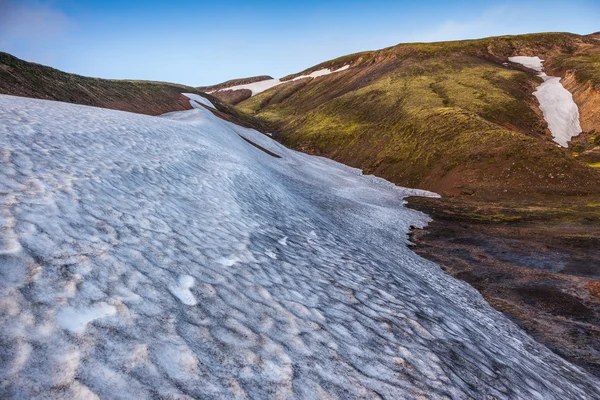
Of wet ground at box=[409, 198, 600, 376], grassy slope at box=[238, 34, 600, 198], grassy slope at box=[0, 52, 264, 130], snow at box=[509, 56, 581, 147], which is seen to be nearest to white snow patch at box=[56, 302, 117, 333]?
wet ground at box=[409, 198, 600, 376]

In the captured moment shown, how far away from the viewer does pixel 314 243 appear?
35.1ft

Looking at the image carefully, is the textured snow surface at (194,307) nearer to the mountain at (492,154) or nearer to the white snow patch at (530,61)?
the mountain at (492,154)

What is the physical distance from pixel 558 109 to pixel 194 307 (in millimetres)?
78573

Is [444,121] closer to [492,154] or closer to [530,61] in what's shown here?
[492,154]

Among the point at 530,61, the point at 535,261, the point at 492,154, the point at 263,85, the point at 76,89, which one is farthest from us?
the point at 263,85

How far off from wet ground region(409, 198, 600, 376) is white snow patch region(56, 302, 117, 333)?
1178cm

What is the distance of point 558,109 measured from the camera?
61250mm

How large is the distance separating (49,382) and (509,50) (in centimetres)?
12637

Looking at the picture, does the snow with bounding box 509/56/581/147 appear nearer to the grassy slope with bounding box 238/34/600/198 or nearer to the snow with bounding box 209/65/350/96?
the grassy slope with bounding box 238/34/600/198

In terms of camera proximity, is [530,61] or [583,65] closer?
[583,65]

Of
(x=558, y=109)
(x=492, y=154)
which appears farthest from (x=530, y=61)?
(x=492, y=154)

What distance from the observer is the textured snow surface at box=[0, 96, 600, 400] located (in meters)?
3.38

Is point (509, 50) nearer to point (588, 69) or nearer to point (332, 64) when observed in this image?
point (588, 69)

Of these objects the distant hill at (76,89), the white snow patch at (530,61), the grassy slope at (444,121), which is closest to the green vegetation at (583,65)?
the white snow patch at (530,61)
